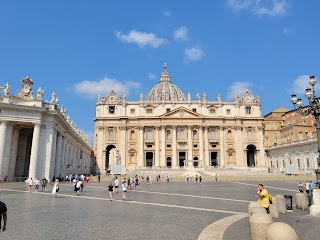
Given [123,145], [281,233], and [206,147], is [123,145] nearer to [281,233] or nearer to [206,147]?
[206,147]

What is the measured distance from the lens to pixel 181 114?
7019 cm

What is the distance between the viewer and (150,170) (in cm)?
6162

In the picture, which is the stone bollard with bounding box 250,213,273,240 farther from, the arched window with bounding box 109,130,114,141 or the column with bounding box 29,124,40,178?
the arched window with bounding box 109,130,114,141

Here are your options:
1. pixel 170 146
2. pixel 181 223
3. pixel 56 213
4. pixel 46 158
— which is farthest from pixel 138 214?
pixel 170 146

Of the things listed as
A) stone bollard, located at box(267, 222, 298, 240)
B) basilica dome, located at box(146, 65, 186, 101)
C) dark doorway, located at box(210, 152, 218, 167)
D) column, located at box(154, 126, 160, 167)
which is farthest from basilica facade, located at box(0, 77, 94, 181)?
basilica dome, located at box(146, 65, 186, 101)

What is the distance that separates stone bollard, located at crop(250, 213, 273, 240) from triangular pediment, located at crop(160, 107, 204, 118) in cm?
6283

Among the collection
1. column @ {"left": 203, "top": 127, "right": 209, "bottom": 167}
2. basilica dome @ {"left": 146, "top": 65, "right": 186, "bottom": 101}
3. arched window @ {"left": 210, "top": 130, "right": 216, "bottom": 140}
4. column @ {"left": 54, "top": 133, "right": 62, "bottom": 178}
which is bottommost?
column @ {"left": 54, "top": 133, "right": 62, "bottom": 178}

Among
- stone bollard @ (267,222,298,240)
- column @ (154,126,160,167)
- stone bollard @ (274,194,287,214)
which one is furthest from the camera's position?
column @ (154,126,160,167)

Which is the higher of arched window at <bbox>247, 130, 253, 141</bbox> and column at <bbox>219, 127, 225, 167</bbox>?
arched window at <bbox>247, 130, 253, 141</bbox>

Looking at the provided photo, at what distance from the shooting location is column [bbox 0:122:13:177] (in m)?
28.7

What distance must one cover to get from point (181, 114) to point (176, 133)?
494 cm

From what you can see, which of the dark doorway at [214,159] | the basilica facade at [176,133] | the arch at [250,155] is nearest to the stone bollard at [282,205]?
the basilica facade at [176,133]

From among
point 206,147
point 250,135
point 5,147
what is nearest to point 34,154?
point 5,147

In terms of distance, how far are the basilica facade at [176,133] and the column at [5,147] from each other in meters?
38.9
